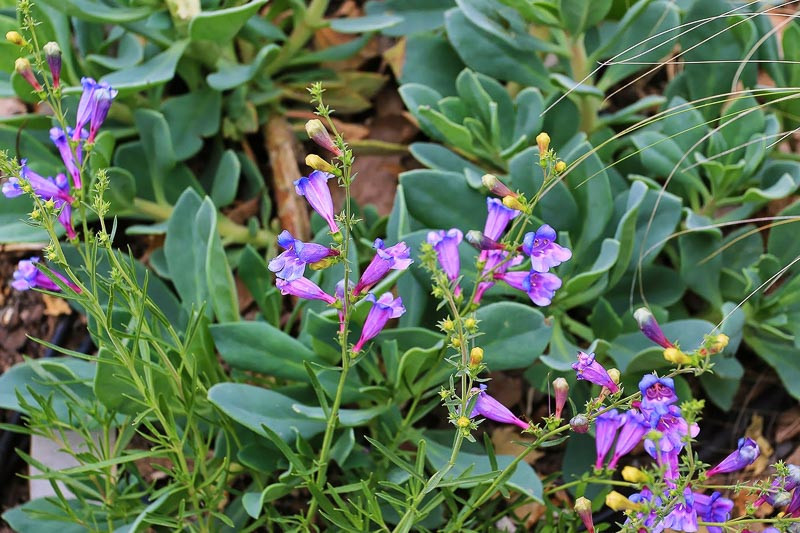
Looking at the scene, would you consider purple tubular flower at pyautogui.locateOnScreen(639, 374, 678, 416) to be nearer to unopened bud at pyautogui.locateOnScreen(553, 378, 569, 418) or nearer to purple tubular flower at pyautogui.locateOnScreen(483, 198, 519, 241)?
unopened bud at pyautogui.locateOnScreen(553, 378, 569, 418)

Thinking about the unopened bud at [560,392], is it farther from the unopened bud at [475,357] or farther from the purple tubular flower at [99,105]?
the purple tubular flower at [99,105]

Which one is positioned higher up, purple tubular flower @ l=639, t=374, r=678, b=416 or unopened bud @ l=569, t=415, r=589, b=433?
purple tubular flower @ l=639, t=374, r=678, b=416

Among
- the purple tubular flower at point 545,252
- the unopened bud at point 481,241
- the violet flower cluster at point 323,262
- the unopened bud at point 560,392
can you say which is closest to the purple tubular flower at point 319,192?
the violet flower cluster at point 323,262

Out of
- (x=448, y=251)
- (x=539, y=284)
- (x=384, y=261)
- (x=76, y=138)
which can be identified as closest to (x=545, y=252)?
(x=539, y=284)

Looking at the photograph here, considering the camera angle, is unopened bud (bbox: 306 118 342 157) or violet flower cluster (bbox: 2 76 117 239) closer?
unopened bud (bbox: 306 118 342 157)

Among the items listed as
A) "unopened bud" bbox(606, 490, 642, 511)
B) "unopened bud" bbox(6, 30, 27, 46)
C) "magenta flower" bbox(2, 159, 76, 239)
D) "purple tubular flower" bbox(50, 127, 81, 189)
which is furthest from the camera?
"magenta flower" bbox(2, 159, 76, 239)

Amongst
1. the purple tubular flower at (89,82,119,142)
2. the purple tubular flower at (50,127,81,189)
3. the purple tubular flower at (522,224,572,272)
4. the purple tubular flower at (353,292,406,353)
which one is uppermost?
the purple tubular flower at (89,82,119,142)

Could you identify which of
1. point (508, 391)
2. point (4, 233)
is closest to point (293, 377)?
point (508, 391)

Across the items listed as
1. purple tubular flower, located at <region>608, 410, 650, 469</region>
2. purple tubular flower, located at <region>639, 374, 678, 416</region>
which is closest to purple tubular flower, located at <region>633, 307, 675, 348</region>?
purple tubular flower, located at <region>639, 374, 678, 416</region>
